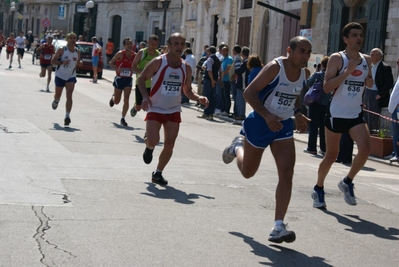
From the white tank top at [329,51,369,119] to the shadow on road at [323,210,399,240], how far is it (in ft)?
3.46

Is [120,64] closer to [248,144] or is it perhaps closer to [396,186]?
[396,186]

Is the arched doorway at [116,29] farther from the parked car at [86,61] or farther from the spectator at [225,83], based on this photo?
the spectator at [225,83]

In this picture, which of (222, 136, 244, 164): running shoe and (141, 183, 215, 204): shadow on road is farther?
(141, 183, 215, 204): shadow on road

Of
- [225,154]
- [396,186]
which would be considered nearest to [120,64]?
[396,186]

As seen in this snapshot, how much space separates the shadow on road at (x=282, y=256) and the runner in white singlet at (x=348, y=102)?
2.10 metres

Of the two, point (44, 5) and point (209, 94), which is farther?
point (44, 5)

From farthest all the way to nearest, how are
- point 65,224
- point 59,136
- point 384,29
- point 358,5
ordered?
point 358,5, point 384,29, point 59,136, point 65,224

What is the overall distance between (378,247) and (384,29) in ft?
49.8

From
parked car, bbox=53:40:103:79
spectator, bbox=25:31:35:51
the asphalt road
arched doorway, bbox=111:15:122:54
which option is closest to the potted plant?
the asphalt road

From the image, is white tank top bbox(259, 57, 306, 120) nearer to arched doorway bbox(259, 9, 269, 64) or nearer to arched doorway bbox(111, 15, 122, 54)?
arched doorway bbox(259, 9, 269, 64)

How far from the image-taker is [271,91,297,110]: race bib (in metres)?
7.21

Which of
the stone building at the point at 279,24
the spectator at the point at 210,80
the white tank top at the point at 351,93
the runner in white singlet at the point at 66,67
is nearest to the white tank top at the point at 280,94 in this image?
the white tank top at the point at 351,93

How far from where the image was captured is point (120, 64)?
1655 cm

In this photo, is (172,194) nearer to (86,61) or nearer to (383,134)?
(383,134)
